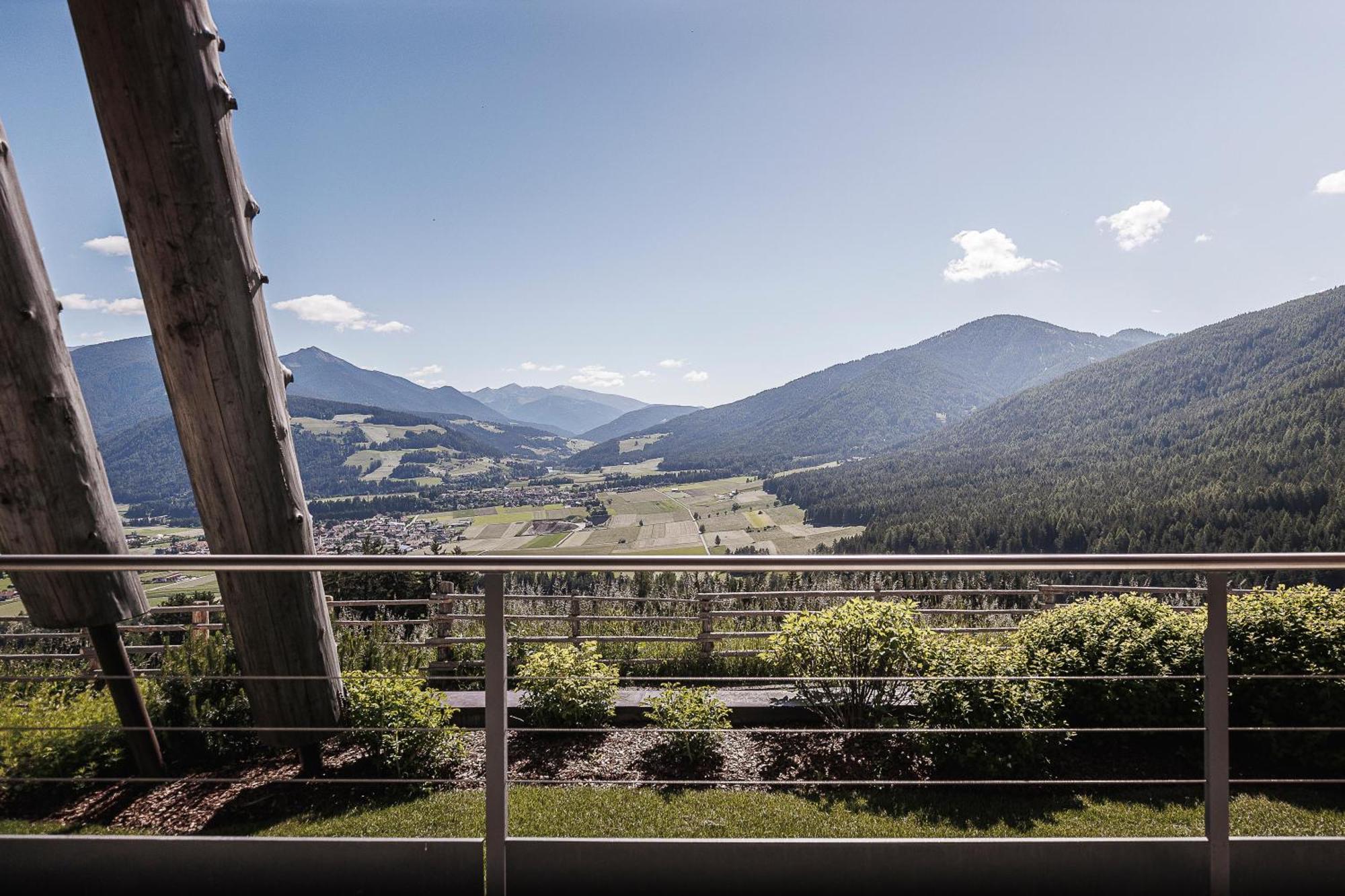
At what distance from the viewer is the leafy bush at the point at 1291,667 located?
368 centimetres

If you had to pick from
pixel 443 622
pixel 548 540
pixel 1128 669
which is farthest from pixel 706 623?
pixel 548 540

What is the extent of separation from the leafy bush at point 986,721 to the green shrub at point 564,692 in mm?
2003

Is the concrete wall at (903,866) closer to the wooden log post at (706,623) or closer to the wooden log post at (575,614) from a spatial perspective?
the wooden log post at (706,623)

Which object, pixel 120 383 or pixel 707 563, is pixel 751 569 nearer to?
pixel 707 563

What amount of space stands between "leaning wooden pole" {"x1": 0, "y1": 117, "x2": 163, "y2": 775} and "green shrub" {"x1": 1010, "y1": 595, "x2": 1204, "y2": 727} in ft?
16.0

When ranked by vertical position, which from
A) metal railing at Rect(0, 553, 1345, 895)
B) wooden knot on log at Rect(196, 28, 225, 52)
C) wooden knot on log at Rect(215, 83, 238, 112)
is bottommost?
metal railing at Rect(0, 553, 1345, 895)

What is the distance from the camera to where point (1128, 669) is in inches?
162

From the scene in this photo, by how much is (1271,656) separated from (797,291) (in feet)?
280

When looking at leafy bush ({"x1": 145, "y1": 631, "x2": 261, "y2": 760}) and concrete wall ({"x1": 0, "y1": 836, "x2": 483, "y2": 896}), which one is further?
leafy bush ({"x1": 145, "y1": 631, "x2": 261, "y2": 760})

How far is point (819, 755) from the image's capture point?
417cm

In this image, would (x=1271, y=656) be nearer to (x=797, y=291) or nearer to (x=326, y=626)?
(x=326, y=626)

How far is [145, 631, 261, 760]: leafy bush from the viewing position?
11.4 feet

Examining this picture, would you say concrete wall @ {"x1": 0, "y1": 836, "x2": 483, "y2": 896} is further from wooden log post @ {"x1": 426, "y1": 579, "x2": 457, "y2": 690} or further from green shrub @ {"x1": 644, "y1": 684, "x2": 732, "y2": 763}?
wooden log post @ {"x1": 426, "y1": 579, "x2": 457, "y2": 690}

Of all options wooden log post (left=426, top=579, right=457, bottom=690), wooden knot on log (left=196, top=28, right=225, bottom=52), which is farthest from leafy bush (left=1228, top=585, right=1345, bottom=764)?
wooden log post (left=426, top=579, right=457, bottom=690)
